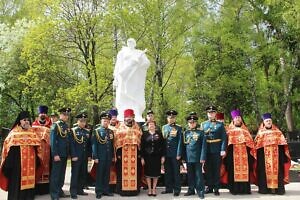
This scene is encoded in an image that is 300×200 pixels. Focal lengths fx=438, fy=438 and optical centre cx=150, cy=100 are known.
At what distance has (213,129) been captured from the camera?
9.52 meters

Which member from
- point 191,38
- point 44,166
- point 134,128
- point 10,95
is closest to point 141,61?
point 134,128

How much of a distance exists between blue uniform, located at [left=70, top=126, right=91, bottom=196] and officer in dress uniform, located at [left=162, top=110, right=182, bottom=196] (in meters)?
1.70

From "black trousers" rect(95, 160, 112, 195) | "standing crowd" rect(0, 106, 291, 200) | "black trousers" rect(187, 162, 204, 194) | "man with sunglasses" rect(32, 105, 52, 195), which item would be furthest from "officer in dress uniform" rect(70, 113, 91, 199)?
"black trousers" rect(187, 162, 204, 194)

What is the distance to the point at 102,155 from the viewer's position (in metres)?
9.23

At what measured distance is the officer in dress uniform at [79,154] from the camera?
895 centimetres

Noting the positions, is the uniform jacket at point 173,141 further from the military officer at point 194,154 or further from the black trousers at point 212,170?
the black trousers at point 212,170

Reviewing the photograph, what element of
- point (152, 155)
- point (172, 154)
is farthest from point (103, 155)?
point (172, 154)

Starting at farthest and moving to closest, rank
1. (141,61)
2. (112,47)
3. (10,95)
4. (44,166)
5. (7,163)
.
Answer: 1. (10,95)
2. (112,47)
3. (141,61)
4. (44,166)
5. (7,163)

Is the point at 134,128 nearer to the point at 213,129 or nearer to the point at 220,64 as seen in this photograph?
the point at 213,129

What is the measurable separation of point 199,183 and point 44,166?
335cm

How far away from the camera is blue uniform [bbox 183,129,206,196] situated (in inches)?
356

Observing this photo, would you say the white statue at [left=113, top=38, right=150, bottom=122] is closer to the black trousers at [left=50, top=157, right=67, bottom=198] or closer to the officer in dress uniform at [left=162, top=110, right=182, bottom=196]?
the officer in dress uniform at [left=162, top=110, right=182, bottom=196]

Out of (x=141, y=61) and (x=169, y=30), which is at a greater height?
(x=169, y=30)

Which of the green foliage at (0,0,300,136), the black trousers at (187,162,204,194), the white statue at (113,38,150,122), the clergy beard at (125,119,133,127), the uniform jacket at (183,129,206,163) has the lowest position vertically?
the black trousers at (187,162,204,194)
